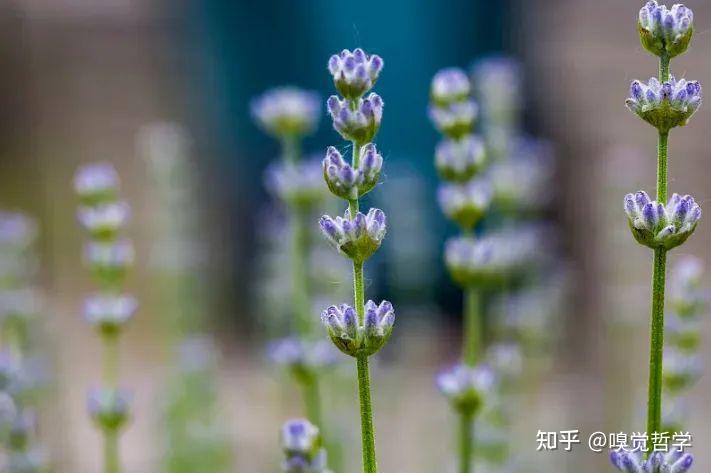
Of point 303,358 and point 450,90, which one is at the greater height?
point 450,90

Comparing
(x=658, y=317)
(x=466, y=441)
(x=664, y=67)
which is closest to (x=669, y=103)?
(x=664, y=67)

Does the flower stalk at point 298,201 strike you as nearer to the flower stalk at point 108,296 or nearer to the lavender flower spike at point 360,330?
the flower stalk at point 108,296

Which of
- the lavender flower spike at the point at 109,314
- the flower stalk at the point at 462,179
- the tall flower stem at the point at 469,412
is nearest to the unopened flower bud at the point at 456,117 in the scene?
the flower stalk at the point at 462,179

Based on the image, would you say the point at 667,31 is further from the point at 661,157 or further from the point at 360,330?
the point at 360,330

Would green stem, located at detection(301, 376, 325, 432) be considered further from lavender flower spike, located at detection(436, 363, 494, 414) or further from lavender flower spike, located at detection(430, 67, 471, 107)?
lavender flower spike, located at detection(430, 67, 471, 107)

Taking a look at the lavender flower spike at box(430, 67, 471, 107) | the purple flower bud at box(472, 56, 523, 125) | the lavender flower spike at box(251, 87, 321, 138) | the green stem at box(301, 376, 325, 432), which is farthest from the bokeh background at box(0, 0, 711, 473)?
the lavender flower spike at box(430, 67, 471, 107)

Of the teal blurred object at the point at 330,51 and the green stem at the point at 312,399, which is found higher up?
the teal blurred object at the point at 330,51
